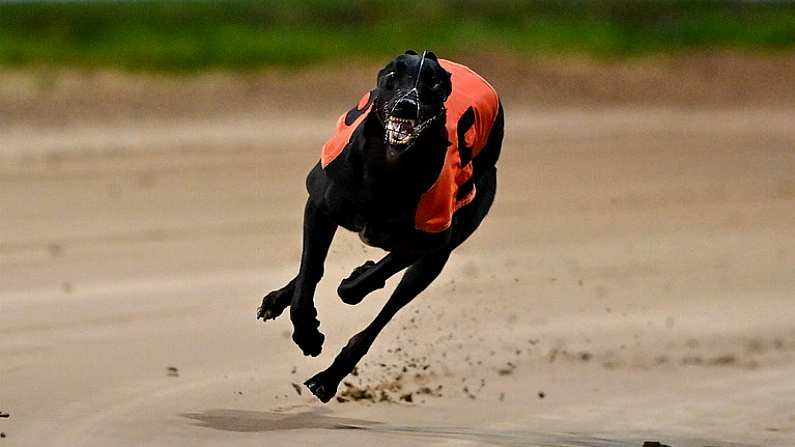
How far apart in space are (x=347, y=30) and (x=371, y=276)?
13.1 metres

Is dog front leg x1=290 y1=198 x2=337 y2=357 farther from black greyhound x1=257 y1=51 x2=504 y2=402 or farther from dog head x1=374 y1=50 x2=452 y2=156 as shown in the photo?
dog head x1=374 y1=50 x2=452 y2=156

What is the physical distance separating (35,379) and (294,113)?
29.6 feet

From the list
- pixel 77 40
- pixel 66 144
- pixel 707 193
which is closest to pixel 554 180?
pixel 707 193

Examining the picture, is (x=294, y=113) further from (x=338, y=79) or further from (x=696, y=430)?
(x=696, y=430)

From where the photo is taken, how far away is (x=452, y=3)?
2083 centimetres

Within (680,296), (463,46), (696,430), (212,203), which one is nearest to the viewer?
(696,430)

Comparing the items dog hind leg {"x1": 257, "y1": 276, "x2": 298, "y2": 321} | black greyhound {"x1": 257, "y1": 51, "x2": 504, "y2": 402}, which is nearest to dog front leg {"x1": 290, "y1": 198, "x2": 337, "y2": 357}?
black greyhound {"x1": 257, "y1": 51, "x2": 504, "y2": 402}

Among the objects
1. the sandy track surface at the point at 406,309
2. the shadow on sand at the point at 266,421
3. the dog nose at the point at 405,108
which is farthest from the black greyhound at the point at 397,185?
the sandy track surface at the point at 406,309

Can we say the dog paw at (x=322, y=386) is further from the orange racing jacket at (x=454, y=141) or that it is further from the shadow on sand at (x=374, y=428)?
the orange racing jacket at (x=454, y=141)

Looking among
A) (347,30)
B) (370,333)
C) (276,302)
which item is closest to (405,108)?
(370,333)

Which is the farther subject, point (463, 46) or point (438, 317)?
point (463, 46)

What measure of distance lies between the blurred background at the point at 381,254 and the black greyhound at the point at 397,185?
42 centimetres

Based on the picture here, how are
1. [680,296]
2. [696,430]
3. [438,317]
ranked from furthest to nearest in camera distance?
1. [680,296]
2. [438,317]
3. [696,430]

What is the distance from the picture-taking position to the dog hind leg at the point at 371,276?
19.6 feet
